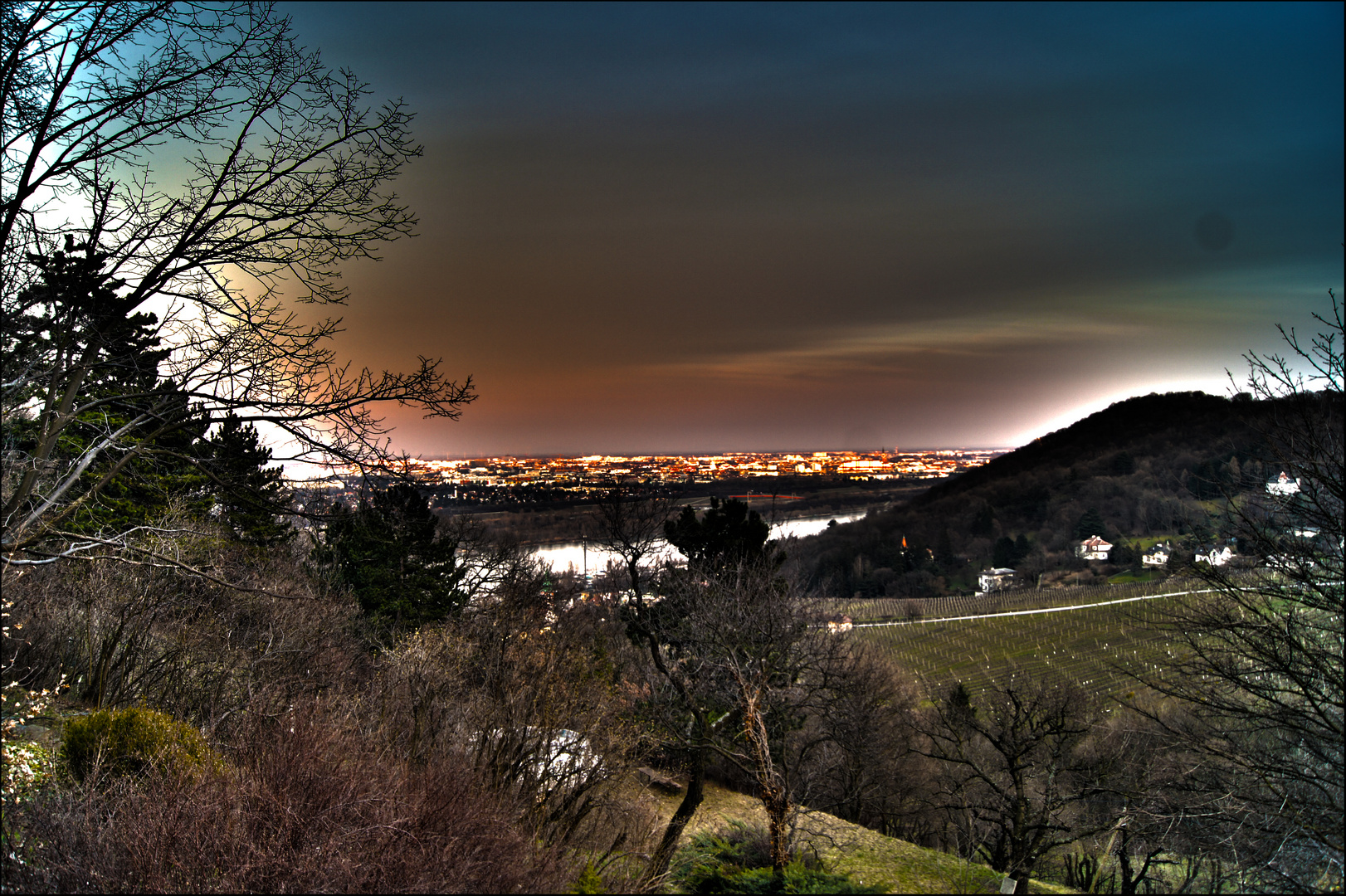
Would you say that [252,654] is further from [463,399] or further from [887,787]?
[887,787]

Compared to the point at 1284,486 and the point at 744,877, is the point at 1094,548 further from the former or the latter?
the point at 744,877

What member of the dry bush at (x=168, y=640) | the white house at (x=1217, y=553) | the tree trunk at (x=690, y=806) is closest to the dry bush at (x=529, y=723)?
the tree trunk at (x=690, y=806)

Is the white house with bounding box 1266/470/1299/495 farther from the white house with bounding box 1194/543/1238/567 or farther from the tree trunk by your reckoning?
the tree trunk

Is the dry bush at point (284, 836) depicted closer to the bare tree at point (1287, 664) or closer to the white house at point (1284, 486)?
the bare tree at point (1287, 664)

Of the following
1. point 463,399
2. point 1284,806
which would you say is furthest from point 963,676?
point 463,399

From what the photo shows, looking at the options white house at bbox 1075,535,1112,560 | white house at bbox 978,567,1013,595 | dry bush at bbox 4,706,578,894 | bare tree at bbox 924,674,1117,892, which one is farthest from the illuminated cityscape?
white house at bbox 1075,535,1112,560

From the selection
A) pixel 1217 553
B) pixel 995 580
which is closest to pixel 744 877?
pixel 1217 553
